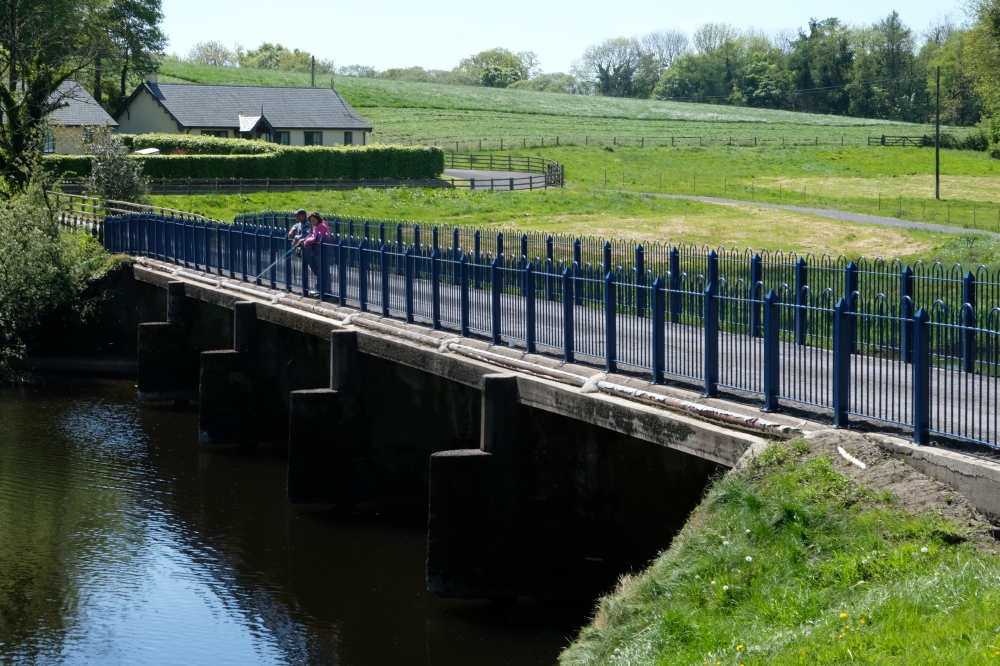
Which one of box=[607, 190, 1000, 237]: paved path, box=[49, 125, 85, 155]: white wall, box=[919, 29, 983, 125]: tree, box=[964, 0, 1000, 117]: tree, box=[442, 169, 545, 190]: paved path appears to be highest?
box=[919, 29, 983, 125]: tree

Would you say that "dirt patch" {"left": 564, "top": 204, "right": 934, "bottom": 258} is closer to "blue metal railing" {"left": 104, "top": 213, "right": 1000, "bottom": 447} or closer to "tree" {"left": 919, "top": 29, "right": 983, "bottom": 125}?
"blue metal railing" {"left": 104, "top": 213, "right": 1000, "bottom": 447}

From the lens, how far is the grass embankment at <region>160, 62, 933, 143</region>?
101000 mm

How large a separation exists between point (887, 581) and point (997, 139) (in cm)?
7908

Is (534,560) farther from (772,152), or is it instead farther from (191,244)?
(772,152)

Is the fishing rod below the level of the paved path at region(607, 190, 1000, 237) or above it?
below

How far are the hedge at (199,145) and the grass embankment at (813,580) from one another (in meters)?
52.9

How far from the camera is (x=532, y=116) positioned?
119 meters

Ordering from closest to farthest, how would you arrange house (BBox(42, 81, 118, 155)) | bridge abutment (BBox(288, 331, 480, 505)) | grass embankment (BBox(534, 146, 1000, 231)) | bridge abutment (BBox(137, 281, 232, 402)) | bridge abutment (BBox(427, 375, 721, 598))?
bridge abutment (BBox(427, 375, 721, 598)) → bridge abutment (BBox(288, 331, 480, 505)) → bridge abutment (BBox(137, 281, 232, 402)) → grass embankment (BBox(534, 146, 1000, 231)) → house (BBox(42, 81, 118, 155))

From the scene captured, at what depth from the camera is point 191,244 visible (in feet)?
97.1

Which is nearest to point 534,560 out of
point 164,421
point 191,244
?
point 164,421

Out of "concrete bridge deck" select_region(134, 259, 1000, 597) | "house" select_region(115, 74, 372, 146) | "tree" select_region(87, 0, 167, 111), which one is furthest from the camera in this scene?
"tree" select_region(87, 0, 167, 111)

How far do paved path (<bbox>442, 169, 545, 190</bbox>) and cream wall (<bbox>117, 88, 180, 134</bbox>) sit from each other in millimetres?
17320

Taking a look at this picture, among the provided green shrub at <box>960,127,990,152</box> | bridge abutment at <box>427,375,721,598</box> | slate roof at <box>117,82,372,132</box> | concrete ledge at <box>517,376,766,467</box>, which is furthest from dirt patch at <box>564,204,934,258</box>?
green shrub at <box>960,127,990,152</box>

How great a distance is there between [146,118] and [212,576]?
66791 mm
